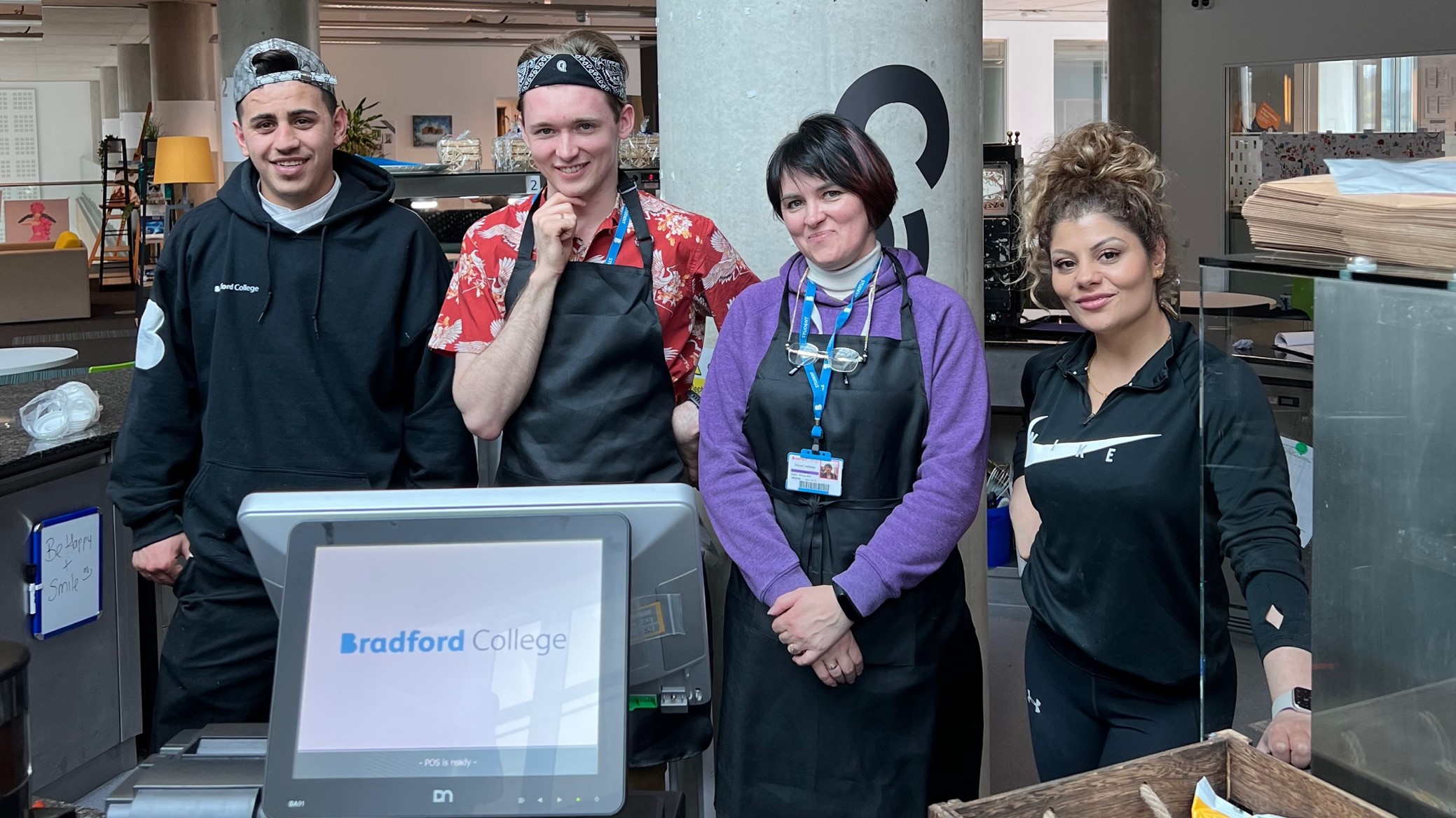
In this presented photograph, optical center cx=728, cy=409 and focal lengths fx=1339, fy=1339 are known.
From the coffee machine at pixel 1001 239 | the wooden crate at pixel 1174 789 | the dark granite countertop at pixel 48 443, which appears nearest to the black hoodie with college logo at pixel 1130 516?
the wooden crate at pixel 1174 789

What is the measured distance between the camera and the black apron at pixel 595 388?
2.17 metres

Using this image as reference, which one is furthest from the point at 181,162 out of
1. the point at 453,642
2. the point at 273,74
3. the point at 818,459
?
the point at 453,642

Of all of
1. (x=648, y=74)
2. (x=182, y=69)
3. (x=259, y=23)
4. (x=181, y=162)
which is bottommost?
(x=181, y=162)

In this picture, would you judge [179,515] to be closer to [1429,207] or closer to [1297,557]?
[1297,557]

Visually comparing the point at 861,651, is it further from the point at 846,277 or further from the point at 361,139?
the point at 361,139

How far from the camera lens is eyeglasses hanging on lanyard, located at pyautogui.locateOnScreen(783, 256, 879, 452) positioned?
2.02m

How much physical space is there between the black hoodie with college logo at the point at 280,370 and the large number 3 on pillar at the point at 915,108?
905mm

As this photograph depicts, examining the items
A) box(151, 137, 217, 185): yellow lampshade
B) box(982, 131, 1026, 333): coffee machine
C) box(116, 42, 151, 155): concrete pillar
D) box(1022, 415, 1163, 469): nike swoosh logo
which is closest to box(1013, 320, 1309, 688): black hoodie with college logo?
box(1022, 415, 1163, 469): nike swoosh logo

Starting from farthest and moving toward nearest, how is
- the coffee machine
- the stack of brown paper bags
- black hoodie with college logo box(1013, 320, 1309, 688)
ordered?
the coffee machine, black hoodie with college logo box(1013, 320, 1309, 688), the stack of brown paper bags

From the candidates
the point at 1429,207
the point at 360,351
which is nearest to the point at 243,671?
the point at 360,351

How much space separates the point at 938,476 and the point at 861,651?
30 cm

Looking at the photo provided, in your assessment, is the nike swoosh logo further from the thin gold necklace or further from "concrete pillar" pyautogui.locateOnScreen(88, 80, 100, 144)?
"concrete pillar" pyautogui.locateOnScreen(88, 80, 100, 144)

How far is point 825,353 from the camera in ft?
6.67

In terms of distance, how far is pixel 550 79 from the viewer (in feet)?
7.00
